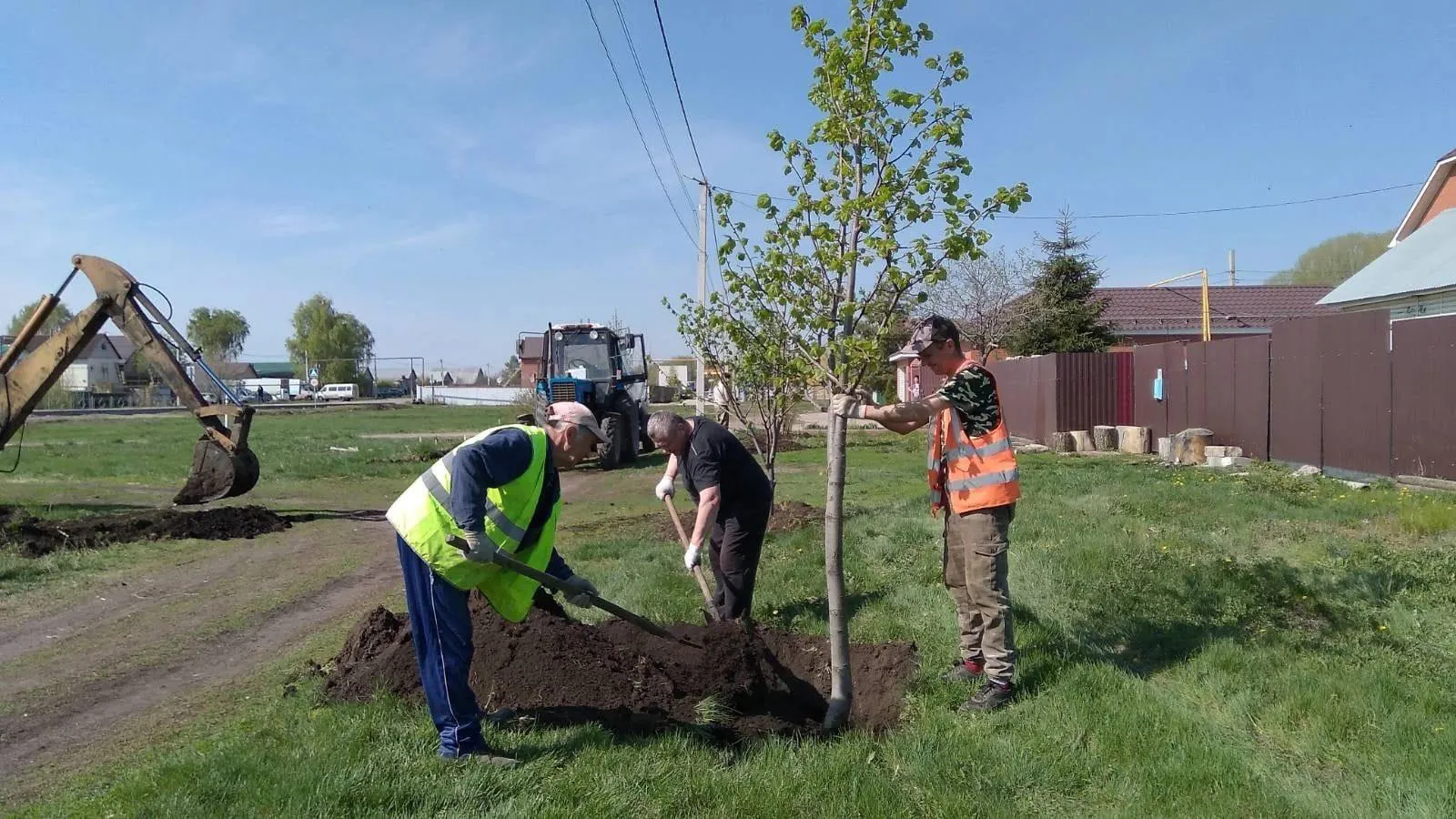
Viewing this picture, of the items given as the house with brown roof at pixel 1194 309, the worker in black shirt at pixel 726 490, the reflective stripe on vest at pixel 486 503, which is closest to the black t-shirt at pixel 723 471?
the worker in black shirt at pixel 726 490

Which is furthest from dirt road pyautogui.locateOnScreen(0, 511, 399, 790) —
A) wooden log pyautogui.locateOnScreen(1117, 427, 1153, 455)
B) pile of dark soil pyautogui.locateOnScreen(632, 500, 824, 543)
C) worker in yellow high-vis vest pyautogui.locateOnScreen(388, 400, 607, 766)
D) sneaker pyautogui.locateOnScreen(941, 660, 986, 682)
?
wooden log pyautogui.locateOnScreen(1117, 427, 1153, 455)

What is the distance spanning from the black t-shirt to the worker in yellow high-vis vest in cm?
155

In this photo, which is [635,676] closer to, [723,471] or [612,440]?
[723,471]

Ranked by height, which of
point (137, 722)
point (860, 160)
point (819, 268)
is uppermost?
point (860, 160)

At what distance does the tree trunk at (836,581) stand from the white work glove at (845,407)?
90 mm

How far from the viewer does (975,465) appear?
4.60 meters

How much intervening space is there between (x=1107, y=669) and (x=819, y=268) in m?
2.36

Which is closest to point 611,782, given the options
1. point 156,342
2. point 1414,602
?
point 1414,602

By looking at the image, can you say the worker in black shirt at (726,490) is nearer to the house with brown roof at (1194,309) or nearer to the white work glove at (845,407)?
the white work glove at (845,407)

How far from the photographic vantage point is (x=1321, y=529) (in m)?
8.05

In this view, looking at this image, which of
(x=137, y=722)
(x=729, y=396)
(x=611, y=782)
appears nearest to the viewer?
(x=611, y=782)

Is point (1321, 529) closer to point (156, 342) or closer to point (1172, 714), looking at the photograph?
point (1172, 714)

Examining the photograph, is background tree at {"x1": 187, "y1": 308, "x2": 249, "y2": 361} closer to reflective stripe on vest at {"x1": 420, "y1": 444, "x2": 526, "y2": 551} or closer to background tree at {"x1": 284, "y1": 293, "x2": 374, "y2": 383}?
background tree at {"x1": 284, "y1": 293, "x2": 374, "y2": 383}

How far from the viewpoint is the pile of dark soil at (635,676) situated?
4520 mm
